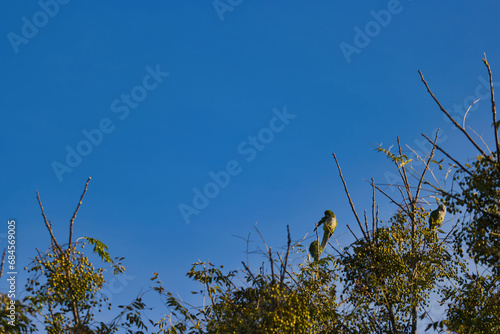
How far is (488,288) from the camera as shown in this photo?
12.5 meters

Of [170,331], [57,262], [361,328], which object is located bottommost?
[361,328]

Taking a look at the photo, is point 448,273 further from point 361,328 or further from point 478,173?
point 478,173

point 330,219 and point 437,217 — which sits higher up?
point 330,219

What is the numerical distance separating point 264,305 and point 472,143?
5.34m

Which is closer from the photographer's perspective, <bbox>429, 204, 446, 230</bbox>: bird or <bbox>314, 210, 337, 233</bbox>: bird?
<bbox>429, 204, 446, 230</bbox>: bird

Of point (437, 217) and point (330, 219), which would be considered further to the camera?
point (330, 219)

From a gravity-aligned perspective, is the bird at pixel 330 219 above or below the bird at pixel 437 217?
above

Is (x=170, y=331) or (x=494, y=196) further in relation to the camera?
(x=170, y=331)

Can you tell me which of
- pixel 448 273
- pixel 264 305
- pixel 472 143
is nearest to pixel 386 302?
pixel 448 273

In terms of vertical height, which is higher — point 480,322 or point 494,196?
point 494,196

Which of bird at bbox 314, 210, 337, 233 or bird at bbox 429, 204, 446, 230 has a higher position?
bird at bbox 314, 210, 337, 233

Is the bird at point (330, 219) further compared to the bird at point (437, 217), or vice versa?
the bird at point (330, 219)

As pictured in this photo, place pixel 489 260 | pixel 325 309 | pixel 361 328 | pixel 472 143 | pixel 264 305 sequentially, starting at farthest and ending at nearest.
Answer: pixel 361 328
pixel 325 309
pixel 264 305
pixel 489 260
pixel 472 143

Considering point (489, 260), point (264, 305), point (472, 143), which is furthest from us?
point (264, 305)
